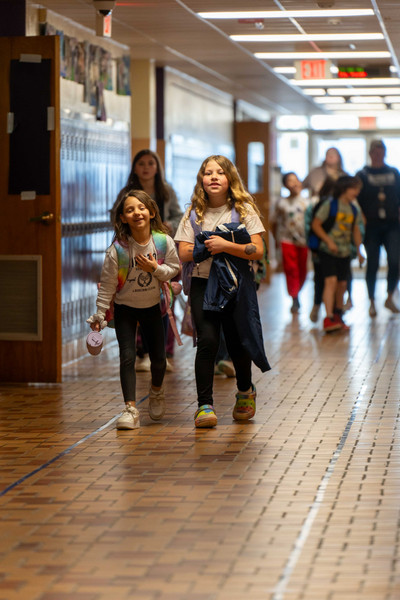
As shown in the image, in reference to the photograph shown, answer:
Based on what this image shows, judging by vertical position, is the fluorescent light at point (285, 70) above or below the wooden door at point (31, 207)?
above

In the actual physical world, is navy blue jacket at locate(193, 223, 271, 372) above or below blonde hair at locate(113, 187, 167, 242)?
below

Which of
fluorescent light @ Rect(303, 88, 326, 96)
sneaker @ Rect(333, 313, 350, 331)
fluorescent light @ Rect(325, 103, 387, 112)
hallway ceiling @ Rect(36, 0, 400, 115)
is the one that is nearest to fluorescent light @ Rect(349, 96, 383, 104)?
fluorescent light @ Rect(325, 103, 387, 112)

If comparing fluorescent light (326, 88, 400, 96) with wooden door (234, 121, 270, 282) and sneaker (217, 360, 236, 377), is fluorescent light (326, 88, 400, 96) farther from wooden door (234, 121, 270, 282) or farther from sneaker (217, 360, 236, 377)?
sneaker (217, 360, 236, 377)

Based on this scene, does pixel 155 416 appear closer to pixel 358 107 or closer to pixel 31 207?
pixel 31 207

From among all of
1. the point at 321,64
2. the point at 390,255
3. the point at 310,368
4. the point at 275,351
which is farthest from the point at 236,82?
the point at 310,368

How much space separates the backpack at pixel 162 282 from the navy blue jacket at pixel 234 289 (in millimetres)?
235

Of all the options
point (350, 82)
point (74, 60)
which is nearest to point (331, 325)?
point (74, 60)

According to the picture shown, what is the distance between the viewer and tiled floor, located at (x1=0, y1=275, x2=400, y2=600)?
4.12m

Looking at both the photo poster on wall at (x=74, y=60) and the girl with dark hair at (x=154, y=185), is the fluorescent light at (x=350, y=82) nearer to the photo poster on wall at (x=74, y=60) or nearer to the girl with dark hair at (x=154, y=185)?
the photo poster on wall at (x=74, y=60)

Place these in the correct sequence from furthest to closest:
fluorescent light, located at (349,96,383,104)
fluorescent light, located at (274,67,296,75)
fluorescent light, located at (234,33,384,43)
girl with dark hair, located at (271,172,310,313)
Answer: fluorescent light, located at (349,96,383,104) < fluorescent light, located at (274,67,296,75) < girl with dark hair, located at (271,172,310,313) < fluorescent light, located at (234,33,384,43)

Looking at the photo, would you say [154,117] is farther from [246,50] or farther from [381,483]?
[381,483]

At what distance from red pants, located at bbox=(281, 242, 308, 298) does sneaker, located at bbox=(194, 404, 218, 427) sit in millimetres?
7566

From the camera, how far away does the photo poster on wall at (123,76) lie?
486 inches

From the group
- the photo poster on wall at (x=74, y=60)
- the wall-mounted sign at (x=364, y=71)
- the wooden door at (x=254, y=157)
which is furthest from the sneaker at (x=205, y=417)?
the wooden door at (x=254, y=157)
